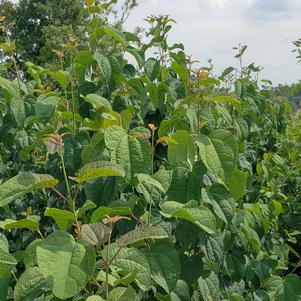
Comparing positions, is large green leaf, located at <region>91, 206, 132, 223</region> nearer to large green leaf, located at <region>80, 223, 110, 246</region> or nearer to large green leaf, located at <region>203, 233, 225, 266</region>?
large green leaf, located at <region>80, 223, 110, 246</region>

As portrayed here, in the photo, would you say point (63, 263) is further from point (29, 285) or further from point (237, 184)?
point (237, 184)

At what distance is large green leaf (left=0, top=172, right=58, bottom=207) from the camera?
1208 millimetres

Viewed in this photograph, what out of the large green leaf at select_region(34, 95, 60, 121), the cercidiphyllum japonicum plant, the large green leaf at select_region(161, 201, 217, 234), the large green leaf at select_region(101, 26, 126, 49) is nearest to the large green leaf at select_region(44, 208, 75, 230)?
the cercidiphyllum japonicum plant

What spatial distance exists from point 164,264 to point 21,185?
0.43 meters

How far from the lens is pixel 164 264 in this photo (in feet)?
4.60

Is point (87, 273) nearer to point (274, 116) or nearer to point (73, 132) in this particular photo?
point (73, 132)

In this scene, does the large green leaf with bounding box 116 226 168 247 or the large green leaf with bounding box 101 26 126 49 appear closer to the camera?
the large green leaf with bounding box 116 226 168 247

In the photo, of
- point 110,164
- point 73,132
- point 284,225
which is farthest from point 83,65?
point 284,225

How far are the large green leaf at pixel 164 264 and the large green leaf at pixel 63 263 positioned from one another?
0.28 m

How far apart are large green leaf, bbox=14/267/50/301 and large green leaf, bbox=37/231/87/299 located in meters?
0.11

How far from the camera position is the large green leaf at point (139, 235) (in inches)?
46.8

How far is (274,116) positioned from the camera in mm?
3975

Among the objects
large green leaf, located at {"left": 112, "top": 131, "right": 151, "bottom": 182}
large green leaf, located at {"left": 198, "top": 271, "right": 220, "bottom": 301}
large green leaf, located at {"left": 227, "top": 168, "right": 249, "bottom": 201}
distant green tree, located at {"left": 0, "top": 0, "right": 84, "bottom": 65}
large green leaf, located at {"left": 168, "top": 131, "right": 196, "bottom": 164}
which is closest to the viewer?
large green leaf, located at {"left": 112, "top": 131, "right": 151, "bottom": 182}

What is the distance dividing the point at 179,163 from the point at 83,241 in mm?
565
